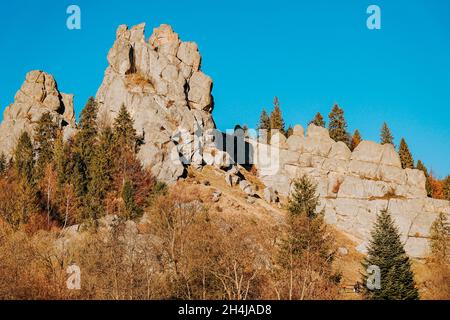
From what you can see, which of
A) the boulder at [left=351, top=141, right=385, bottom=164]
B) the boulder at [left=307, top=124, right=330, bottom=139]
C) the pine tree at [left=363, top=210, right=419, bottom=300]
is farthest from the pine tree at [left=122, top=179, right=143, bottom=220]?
the boulder at [left=351, top=141, right=385, bottom=164]

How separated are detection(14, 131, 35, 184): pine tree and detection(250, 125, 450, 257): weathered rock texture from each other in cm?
4800

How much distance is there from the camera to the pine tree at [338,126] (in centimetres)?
10731

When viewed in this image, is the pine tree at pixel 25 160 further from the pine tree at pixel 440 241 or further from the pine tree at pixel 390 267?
the pine tree at pixel 440 241

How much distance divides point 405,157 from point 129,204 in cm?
6974

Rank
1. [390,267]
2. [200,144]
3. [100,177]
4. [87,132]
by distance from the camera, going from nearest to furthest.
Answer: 1. [390,267]
2. [100,177]
3. [87,132]
4. [200,144]

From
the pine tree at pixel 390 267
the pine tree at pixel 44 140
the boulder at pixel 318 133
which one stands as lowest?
the pine tree at pixel 390 267

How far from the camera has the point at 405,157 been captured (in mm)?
103125

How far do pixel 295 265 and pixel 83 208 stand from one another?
1366 inches

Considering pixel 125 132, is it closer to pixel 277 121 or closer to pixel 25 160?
pixel 25 160

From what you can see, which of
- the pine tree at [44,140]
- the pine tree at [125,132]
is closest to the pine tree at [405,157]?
the pine tree at [125,132]

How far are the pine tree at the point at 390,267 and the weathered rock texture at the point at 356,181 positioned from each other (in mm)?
25082

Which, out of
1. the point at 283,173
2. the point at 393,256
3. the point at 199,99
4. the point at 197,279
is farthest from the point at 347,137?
the point at 197,279

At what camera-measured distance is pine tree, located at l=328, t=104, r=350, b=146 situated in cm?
10731

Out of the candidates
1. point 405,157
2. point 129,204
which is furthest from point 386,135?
point 129,204
